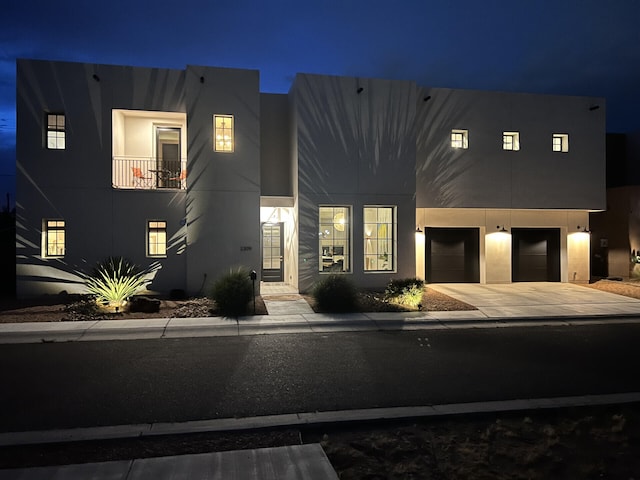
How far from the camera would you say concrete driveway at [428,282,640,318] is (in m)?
11.8

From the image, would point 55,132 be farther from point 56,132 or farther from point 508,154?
point 508,154

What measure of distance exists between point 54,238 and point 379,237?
10732mm

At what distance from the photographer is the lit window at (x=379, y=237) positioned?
15.4m

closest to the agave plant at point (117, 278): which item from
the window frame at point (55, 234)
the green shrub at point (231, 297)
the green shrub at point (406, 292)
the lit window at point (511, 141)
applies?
the window frame at point (55, 234)

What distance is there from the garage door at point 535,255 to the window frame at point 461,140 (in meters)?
4.36

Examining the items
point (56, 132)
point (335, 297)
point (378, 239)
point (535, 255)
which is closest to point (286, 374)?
point (335, 297)

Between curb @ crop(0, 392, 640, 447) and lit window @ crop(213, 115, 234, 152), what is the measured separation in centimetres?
1120

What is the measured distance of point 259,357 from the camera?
292 inches

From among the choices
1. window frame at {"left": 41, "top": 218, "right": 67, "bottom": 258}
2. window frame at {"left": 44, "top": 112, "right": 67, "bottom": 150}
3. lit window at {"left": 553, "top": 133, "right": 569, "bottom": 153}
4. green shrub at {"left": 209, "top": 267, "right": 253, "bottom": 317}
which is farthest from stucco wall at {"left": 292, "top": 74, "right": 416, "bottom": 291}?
window frame at {"left": 41, "top": 218, "right": 67, "bottom": 258}

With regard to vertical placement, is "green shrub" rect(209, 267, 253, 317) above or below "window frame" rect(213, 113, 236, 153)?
below

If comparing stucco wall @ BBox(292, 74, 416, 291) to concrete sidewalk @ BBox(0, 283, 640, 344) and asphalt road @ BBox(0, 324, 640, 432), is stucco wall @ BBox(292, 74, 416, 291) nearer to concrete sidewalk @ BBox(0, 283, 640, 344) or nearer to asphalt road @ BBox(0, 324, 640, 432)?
concrete sidewalk @ BBox(0, 283, 640, 344)

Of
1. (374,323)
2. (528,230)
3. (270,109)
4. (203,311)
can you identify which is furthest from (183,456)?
(528,230)

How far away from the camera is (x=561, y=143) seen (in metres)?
17.3

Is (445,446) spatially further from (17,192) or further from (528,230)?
(528,230)
